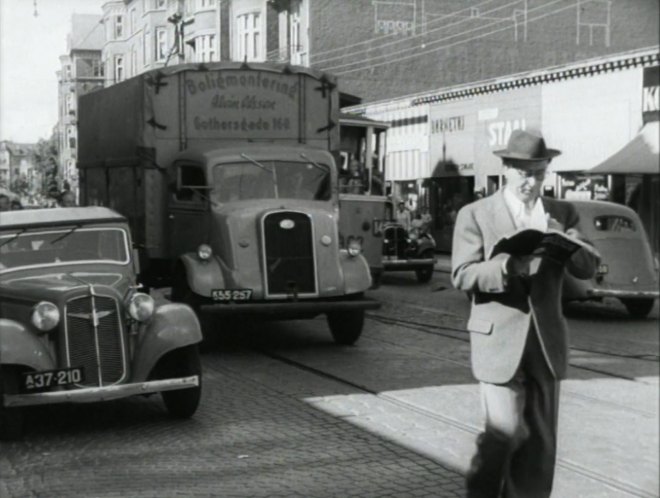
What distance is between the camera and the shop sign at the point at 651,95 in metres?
1.92

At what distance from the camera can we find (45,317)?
6.22 meters

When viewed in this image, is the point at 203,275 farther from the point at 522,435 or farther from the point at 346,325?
the point at 522,435

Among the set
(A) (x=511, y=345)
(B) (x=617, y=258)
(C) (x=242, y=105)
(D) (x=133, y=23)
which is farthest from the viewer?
(C) (x=242, y=105)

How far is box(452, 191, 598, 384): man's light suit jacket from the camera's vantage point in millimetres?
3170

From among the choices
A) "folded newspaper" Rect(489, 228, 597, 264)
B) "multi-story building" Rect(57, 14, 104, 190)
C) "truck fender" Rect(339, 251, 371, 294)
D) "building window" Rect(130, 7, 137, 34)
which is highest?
"building window" Rect(130, 7, 137, 34)

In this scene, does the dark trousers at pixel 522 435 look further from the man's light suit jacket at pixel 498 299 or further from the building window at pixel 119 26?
the building window at pixel 119 26

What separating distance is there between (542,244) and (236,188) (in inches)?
291

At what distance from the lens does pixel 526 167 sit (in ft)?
9.09

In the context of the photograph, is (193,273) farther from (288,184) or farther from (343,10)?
(343,10)

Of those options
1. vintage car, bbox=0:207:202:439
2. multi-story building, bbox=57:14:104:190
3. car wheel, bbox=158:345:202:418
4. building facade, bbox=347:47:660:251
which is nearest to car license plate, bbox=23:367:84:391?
vintage car, bbox=0:207:202:439

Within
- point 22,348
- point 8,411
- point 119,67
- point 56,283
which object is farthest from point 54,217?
point 119,67

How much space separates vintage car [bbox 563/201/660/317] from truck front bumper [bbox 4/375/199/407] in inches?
137

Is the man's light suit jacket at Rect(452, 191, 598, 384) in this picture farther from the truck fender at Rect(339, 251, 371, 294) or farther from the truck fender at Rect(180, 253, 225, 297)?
the truck fender at Rect(339, 251, 371, 294)

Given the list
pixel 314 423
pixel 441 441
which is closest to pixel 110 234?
pixel 314 423
